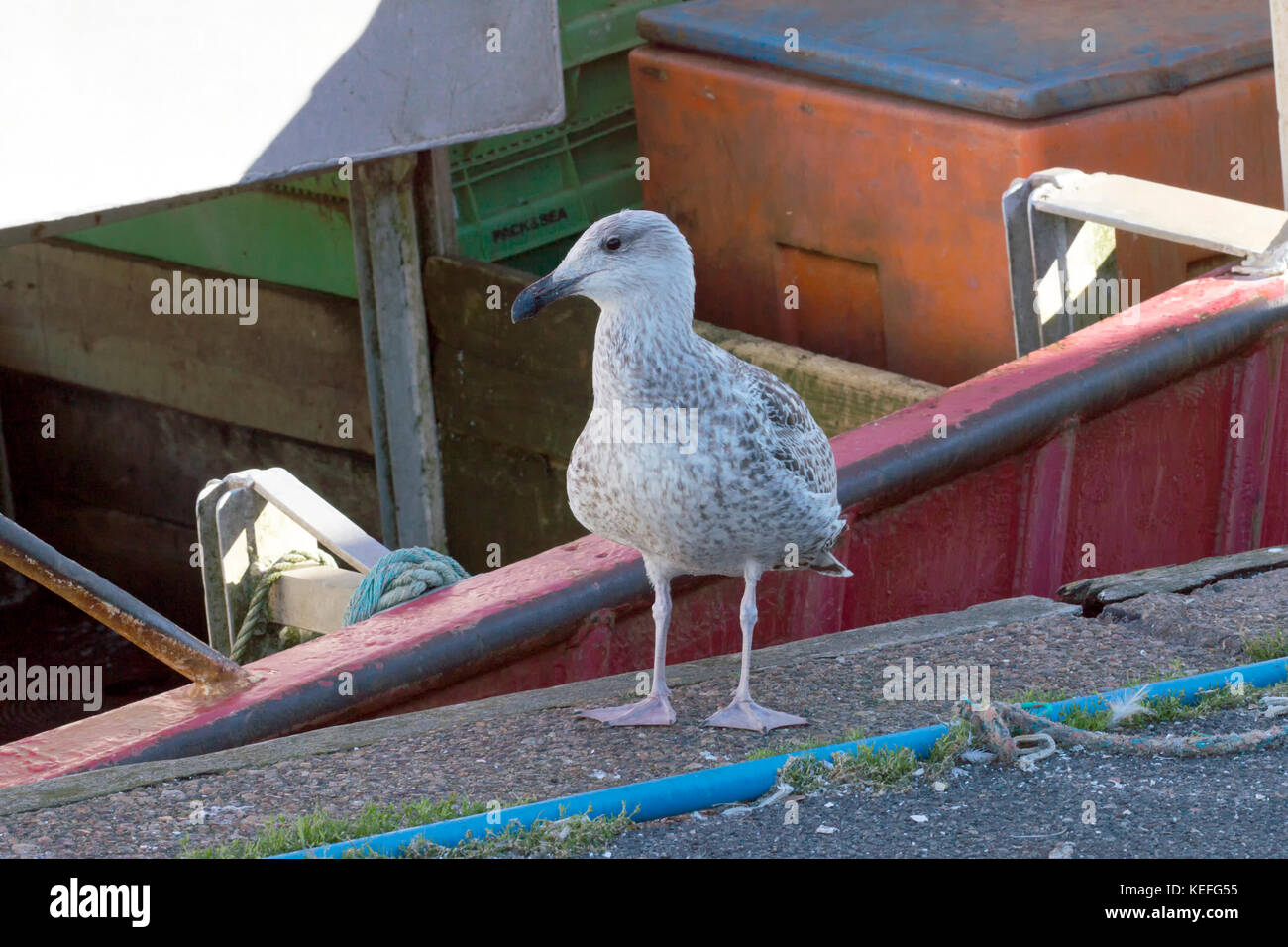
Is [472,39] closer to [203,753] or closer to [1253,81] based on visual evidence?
[1253,81]

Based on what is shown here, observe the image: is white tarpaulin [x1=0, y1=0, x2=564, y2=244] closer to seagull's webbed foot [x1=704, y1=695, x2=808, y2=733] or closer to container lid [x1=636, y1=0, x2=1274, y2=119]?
container lid [x1=636, y1=0, x2=1274, y2=119]

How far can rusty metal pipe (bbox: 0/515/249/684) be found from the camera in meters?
4.09

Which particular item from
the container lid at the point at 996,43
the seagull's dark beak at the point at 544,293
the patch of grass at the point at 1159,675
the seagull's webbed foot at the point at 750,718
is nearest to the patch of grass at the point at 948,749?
the seagull's webbed foot at the point at 750,718

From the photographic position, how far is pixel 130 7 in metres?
7.49

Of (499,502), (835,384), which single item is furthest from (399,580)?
(499,502)

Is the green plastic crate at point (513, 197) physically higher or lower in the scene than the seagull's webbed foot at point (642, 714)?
higher

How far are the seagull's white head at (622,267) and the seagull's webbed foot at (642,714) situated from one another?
0.95 metres

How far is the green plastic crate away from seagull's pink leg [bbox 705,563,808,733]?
6635 millimetres

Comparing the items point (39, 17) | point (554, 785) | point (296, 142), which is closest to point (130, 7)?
point (39, 17)

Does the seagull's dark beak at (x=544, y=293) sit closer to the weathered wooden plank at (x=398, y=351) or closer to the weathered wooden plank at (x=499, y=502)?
the weathered wooden plank at (x=499, y=502)

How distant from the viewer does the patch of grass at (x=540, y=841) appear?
3.27 metres

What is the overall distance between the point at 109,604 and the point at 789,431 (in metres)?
1.77

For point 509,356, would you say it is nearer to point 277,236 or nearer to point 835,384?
point 277,236

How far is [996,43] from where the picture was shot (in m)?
8.69
